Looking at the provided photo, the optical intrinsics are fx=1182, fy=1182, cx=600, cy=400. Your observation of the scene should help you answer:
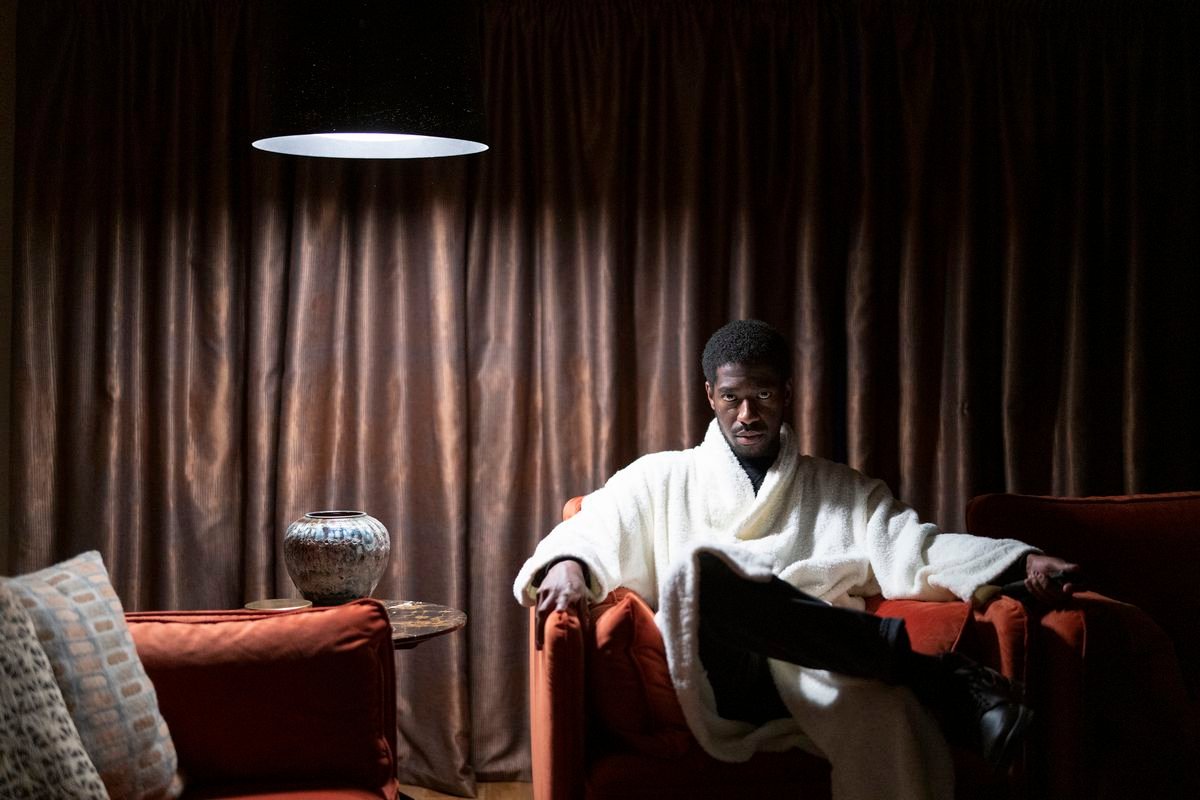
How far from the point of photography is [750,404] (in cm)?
278

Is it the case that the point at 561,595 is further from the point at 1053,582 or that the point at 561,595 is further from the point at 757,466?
the point at 1053,582

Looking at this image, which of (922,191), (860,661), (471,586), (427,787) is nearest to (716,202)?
(922,191)

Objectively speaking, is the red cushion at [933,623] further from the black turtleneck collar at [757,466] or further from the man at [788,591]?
the black turtleneck collar at [757,466]

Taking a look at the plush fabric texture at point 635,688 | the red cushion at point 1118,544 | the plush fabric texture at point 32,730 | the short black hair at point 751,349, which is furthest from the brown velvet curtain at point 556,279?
the plush fabric texture at point 32,730

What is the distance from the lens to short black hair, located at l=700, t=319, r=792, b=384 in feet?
9.16

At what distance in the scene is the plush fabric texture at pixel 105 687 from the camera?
1.74 meters

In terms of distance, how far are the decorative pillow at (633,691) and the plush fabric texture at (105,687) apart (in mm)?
779

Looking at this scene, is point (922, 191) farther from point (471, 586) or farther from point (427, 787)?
point (427, 787)

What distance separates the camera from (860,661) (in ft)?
7.23

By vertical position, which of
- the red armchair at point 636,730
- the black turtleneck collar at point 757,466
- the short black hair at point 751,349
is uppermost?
the short black hair at point 751,349

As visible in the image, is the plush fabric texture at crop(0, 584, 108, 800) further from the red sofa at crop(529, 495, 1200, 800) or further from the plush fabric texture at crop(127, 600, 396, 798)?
the red sofa at crop(529, 495, 1200, 800)

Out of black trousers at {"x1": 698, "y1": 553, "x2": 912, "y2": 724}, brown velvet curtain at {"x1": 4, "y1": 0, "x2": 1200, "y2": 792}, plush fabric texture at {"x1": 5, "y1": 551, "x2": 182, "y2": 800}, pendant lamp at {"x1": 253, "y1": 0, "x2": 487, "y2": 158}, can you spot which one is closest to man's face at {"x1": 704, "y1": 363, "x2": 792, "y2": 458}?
brown velvet curtain at {"x1": 4, "y1": 0, "x2": 1200, "y2": 792}

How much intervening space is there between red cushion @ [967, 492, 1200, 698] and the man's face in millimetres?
506

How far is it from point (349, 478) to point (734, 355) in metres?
1.18
